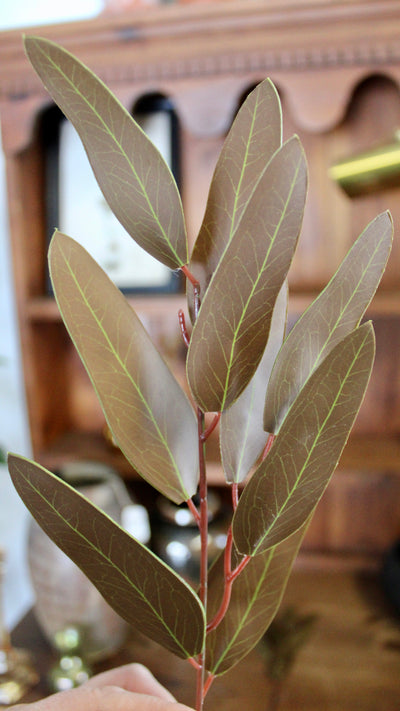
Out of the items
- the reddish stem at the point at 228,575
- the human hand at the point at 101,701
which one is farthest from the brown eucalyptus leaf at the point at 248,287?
the human hand at the point at 101,701

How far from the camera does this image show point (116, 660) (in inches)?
41.1

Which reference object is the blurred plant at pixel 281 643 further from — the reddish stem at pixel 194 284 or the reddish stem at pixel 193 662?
the reddish stem at pixel 194 284

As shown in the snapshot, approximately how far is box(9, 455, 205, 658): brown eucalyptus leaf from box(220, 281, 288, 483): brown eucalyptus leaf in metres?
0.09

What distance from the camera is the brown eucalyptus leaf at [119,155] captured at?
34 centimetres

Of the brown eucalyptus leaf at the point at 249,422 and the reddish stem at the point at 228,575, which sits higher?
the brown eucalyptus leaf at the point at 249,422

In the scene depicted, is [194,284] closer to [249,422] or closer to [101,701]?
[249,422]

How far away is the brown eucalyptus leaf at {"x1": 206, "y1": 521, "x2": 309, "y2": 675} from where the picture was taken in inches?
17.5

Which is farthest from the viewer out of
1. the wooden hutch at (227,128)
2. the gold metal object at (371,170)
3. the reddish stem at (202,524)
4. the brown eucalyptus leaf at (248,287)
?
the wooden hutch at (227,128)

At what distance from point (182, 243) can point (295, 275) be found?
3.02 ft

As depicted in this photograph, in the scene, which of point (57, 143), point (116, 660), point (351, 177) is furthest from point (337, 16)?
point (116, 660)

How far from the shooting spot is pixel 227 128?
1.13m

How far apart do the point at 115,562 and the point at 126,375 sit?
0.11 m

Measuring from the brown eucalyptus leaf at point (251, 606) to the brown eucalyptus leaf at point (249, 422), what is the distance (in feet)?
0.22

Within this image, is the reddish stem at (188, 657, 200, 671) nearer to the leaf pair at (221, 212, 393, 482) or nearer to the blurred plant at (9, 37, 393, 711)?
the blurred plant at (9, 37, 393, 711)
